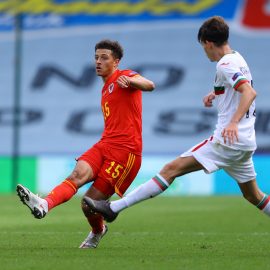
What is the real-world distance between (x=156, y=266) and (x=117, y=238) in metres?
3.02

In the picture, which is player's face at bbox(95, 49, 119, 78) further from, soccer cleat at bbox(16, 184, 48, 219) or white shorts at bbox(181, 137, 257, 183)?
soccer cleat at bbox(16, 184, 48, 219)

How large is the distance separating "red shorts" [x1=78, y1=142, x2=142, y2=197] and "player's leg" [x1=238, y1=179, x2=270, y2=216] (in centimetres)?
122

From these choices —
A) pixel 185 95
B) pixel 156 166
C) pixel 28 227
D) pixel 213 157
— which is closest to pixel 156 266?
pixel 213 157

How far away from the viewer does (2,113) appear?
28.5 m

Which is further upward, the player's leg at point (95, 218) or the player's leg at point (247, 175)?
the player's leg at point (247, 175)

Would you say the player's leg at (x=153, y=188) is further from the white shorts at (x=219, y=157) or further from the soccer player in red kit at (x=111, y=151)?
the soccer player in red kit at (x=111, y=151)

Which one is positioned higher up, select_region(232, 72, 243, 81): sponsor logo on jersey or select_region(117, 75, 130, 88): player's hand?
select_region(232, 72, 243, 81): sponsor logo on jersey

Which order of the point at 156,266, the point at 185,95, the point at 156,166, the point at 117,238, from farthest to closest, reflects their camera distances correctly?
the point at 185,95, the point at 156,166, the point at 117,238, the point at 156,266

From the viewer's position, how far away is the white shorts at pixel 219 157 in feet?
27.1

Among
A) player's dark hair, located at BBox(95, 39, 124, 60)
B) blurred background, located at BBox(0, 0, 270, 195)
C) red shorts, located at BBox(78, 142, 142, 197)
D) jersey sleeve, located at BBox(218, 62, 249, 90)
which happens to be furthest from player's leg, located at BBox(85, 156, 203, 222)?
blurred background, located at BBox(0, 0, 270, 195)

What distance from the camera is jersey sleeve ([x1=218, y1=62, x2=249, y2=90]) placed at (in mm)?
8062

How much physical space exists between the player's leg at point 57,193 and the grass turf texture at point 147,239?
45 cm

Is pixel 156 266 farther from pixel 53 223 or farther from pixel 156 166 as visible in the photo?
pixel 156 166

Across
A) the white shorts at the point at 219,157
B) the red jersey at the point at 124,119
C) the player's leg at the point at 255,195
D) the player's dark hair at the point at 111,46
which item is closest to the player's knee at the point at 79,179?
the red jersey at the point at 124,119
